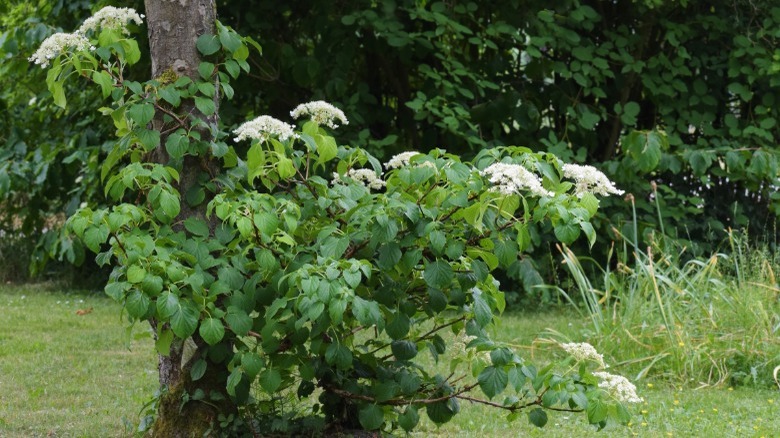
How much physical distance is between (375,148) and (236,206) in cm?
460

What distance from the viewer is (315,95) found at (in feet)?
27.0

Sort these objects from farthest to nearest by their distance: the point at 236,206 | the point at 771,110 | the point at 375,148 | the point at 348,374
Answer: the point at 771,110 < the point at 375,148 < the point at 348,374 < the point at 236,206

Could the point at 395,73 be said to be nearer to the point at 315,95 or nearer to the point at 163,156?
the point at 315,95

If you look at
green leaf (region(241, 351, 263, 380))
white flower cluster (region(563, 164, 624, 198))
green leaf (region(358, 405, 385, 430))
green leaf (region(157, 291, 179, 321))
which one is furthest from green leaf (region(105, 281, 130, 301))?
white flower cluster (region(563, 164, 624, 198))

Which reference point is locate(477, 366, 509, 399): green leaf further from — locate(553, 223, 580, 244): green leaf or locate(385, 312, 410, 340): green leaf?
locate(553, 223, 580, 244): green leaf

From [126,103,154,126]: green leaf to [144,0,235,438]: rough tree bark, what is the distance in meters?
0.24

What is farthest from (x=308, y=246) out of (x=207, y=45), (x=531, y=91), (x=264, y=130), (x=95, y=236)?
(x=531, y=91)

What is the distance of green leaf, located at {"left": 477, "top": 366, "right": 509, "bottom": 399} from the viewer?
3548mm

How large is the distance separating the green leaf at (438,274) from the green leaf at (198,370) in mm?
993

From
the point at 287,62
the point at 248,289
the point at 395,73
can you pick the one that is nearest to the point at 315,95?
the point at 287,62

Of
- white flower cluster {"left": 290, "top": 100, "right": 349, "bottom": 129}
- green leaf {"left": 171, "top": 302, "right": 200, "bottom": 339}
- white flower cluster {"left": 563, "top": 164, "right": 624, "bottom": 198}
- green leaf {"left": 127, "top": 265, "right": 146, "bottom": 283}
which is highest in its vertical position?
white flower cluster {"left": 290, "top": 100, "right": 349, "bottom": 129}

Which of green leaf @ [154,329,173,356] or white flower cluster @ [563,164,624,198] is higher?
white flower cluster @ [563,164,624,198]

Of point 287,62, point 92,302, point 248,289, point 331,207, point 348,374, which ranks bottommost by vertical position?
point 92,302

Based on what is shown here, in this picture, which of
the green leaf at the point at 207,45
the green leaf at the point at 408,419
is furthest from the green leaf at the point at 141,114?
the green leaf at the point at 408,419
